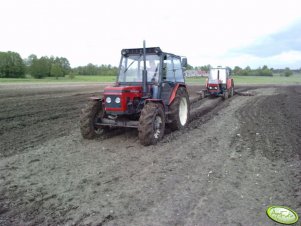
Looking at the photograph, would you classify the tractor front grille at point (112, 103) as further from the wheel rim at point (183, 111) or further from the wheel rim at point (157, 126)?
the wheel rim at point (183, 111)

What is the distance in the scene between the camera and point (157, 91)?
7844 mm

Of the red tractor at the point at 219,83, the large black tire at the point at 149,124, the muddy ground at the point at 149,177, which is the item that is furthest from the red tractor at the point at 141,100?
the red tractor at the point at 219,83

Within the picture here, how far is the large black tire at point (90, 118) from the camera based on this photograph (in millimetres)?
7477

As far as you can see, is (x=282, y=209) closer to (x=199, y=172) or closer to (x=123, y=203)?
(x=199, y=172)

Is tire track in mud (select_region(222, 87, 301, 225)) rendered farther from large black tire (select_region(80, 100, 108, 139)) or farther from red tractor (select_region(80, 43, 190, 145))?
large black tire (select_region(80, 100, 108, 139))

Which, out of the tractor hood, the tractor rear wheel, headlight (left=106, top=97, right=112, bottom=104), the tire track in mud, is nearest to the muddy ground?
the tire track in mud

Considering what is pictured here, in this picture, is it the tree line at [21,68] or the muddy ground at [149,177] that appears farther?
the tree line at [21,68]

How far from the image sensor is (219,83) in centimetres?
1908

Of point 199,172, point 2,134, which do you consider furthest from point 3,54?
point 199,172

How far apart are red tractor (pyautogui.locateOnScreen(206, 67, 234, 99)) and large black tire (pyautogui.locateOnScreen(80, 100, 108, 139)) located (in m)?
12.6

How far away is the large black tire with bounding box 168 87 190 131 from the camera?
834 centimetres

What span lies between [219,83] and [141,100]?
1238cm

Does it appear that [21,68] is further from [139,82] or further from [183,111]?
[139,82]

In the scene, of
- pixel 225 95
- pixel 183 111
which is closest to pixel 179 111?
pixel 183 111
